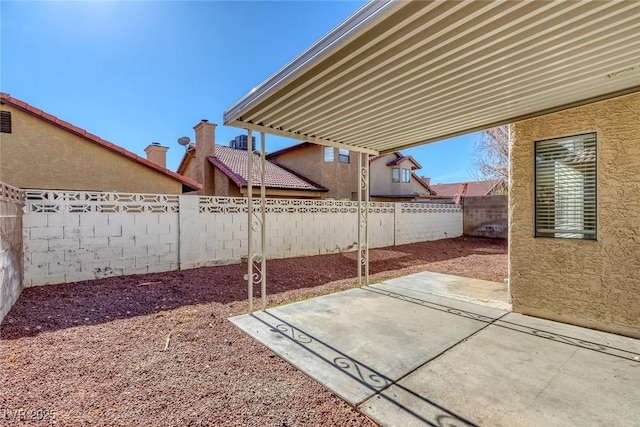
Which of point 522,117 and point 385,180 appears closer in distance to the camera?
point 522,117

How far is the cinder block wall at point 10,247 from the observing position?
4023 millimetres

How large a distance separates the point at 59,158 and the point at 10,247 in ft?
18.9

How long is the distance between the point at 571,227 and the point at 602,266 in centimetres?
59

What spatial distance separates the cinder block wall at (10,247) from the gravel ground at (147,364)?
0.26 meters

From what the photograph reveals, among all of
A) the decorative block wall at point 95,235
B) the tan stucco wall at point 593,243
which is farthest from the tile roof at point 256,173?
the tan stucco wall at point 593,243

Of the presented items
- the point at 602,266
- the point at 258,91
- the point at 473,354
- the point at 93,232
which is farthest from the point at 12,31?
the point at 602,266

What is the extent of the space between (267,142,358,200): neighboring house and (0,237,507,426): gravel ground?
1175 centimetres

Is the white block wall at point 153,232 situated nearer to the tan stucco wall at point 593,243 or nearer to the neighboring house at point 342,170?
the tan stucco wall at point 593,243

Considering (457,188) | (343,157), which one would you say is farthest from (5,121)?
(457,188)

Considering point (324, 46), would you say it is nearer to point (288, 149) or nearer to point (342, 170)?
point (342, 170)

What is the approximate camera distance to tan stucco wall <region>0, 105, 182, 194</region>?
27.5 feet

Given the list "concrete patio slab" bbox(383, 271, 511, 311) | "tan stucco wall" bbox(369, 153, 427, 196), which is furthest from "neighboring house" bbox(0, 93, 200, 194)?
"tan stucco wall" bbox(369, 153, 427, 196)

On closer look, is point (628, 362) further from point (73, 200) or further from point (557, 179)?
point (73, 200)

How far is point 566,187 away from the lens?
14.0 ft
